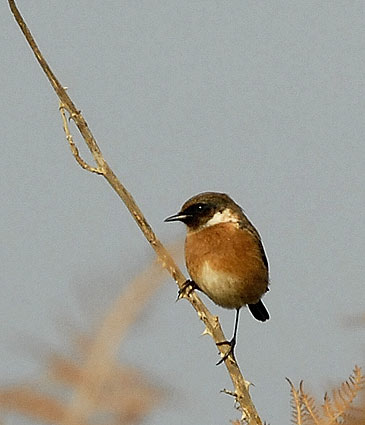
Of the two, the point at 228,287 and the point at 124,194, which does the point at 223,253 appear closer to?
the point at 228,287

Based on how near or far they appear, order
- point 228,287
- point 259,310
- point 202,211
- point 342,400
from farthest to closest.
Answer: point 259,310, point 202,211, point 228,287, point 342,400

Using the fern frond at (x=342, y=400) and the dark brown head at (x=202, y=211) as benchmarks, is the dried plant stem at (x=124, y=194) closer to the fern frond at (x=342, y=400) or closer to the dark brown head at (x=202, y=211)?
the fern frond at (x=342, y=400)

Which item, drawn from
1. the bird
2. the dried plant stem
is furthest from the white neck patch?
the dried plant stem

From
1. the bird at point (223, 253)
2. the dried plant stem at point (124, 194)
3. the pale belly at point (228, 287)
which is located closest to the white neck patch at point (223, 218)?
the bird at point (223, 253)

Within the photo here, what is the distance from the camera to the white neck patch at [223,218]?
4145 mm

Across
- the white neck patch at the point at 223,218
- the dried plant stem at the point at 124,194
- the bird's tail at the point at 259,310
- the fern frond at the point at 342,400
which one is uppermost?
the white neck patch at the point at 223,218

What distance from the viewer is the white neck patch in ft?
13.6

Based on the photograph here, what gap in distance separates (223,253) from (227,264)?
0.22 feet

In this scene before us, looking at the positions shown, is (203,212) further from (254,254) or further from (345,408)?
(345,408)

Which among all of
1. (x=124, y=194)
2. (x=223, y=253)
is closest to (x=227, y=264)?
(x=223, y=253)

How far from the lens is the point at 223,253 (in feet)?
13.2

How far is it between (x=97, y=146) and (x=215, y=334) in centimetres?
51

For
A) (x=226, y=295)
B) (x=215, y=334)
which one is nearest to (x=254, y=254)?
(x=226, y=295)

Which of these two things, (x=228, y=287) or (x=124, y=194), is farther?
(x=228, y=287)
